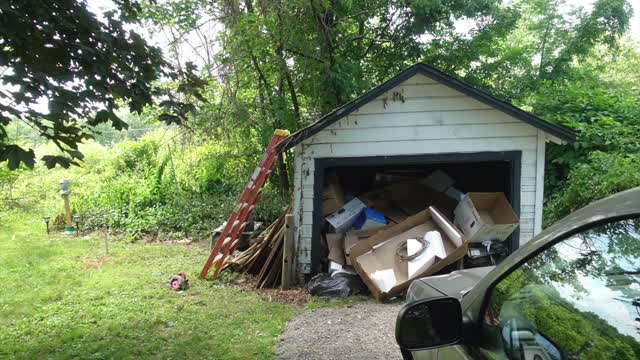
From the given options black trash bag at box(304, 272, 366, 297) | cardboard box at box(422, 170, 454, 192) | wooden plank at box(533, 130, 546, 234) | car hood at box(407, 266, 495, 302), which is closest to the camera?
car hood at box(407, 266, 495, 302)

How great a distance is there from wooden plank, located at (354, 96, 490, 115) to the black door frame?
0.71 m

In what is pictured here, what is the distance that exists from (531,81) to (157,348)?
12986 mm

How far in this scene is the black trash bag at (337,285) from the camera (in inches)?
276

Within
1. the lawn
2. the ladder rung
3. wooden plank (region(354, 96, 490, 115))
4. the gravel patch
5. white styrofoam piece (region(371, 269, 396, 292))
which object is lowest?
the lawn

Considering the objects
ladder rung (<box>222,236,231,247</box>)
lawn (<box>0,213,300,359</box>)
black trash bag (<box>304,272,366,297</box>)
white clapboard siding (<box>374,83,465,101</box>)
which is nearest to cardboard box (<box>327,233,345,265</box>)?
black trash bag (<box>304,272,366,297</box>)

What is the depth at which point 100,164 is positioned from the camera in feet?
61.6

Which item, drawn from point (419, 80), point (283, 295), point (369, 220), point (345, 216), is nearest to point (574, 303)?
point (283, 295)

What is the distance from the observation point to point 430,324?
1.81m

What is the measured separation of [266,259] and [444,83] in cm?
415

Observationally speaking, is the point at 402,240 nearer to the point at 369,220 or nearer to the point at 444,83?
the point at 369,220

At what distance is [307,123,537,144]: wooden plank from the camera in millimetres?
7219

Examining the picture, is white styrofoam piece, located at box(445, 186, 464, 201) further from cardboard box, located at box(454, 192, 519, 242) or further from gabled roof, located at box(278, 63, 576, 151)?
gabled roof, located at box(278, 63, 576, 151)

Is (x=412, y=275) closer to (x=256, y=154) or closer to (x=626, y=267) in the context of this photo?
(x=626, y=267)

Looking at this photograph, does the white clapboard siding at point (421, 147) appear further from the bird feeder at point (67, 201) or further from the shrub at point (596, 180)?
the bird feeder at point (67, 201)
